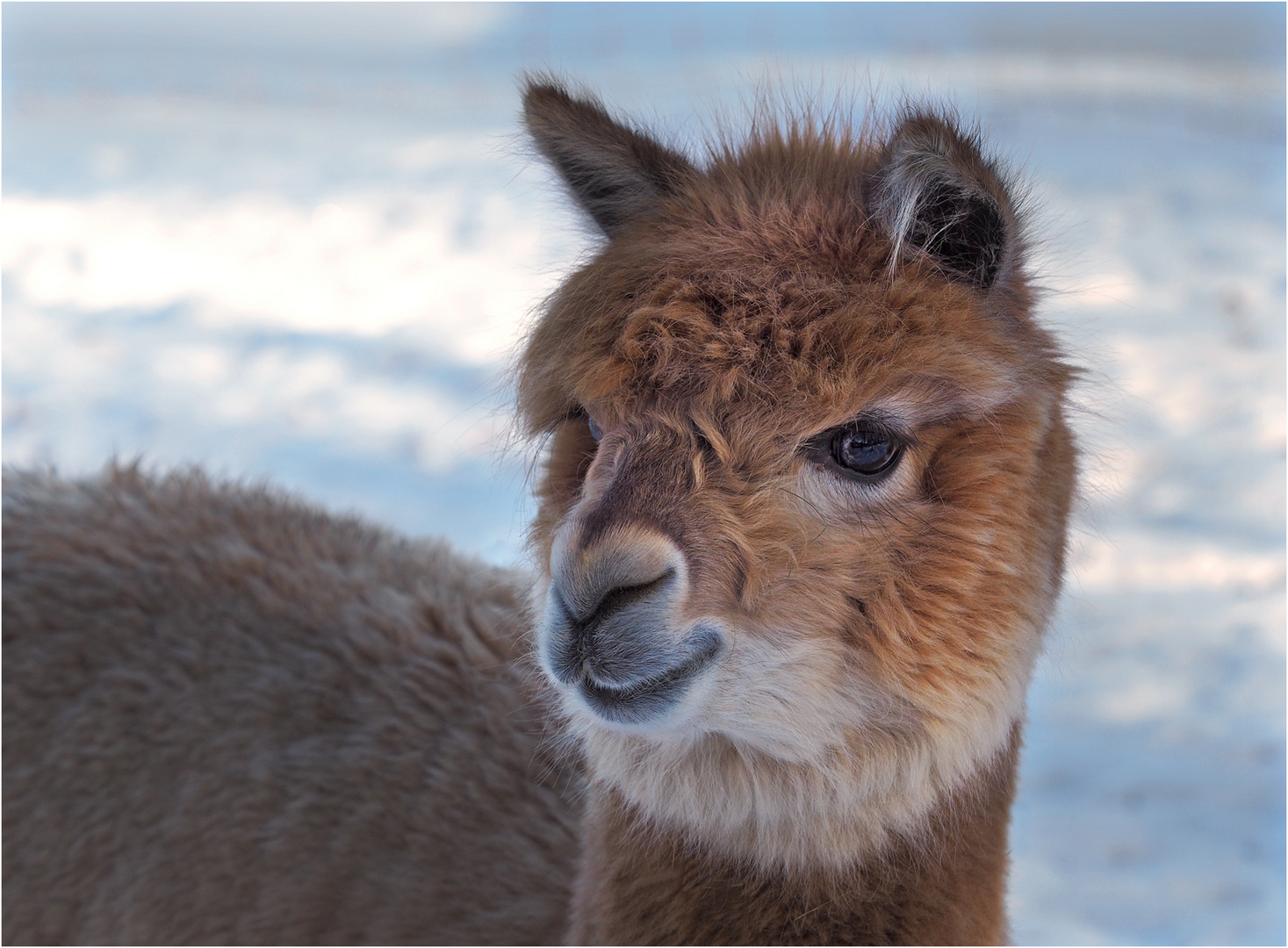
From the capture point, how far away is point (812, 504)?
2098mm

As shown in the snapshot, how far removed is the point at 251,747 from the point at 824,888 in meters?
1.91

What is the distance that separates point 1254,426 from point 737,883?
5127 millimetres

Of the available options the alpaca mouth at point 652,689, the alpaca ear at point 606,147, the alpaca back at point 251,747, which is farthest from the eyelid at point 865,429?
the alpaca back at point 251,747

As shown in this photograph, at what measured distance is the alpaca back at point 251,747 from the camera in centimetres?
314

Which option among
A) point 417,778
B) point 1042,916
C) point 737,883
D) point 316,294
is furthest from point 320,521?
point 316,294

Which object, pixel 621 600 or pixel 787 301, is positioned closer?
pixel 621 600

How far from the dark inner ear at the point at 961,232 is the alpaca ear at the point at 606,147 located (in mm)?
567

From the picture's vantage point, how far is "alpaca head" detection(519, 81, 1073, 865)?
2.00 m

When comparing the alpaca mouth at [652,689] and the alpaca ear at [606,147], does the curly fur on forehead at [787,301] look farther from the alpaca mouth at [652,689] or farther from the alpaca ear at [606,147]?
the alpaca mouth at [652,689]

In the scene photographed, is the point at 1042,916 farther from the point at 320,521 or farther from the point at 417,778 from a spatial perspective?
the point at 320,521

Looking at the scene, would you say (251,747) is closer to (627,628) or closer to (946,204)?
(627,628)

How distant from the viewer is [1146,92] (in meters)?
7.82

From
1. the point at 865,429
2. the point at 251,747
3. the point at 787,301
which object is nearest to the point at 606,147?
the point at 787,301

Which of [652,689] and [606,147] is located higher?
[606,147]
